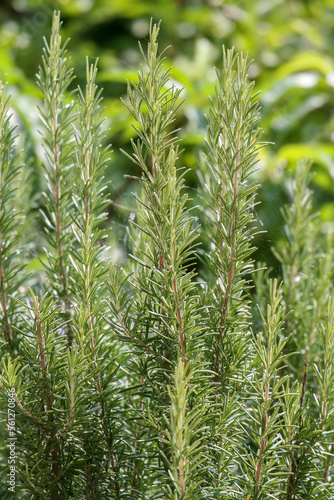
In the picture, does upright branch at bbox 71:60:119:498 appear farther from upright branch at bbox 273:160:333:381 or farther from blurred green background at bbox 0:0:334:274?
blurred green background at bbox 0:0:334:274

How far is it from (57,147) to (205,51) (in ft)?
3.59

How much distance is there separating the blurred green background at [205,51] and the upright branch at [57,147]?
64cm

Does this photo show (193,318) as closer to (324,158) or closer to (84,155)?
(84,155)

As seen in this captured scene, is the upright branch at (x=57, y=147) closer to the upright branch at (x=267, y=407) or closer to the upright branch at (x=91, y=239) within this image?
the upright branch at (x=91, y=239)

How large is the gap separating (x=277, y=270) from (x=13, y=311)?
0.22 m

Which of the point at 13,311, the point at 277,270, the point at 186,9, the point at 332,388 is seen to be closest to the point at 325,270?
the point at 277,270

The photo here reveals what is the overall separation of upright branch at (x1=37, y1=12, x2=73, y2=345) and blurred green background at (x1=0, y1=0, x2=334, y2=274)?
2.09 ft

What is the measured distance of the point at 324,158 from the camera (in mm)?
1195

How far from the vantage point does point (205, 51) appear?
1.38 metres

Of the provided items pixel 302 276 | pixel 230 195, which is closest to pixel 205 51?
pixel 302 276

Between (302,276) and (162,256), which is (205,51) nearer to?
(302,276)

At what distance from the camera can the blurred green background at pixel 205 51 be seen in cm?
120

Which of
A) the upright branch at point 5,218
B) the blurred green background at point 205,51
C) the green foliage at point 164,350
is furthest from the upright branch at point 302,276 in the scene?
the blurred green background at point 205,51

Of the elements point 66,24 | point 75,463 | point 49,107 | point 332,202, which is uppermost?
point 66,24
